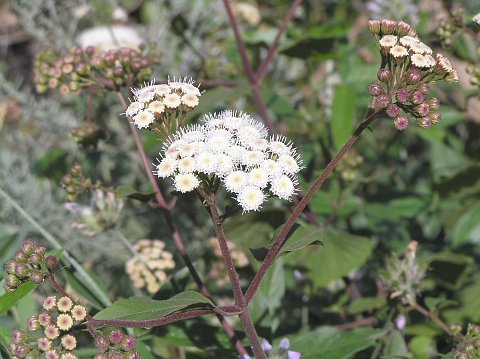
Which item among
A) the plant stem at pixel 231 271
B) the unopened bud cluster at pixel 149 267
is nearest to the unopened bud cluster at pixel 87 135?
the unopened bud cluster at pixel 149 267

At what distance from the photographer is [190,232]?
115 inches

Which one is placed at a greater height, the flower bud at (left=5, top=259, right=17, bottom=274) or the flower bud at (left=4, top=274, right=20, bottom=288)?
the flower bud at (left=5, top=259, right=17, bottom=274)

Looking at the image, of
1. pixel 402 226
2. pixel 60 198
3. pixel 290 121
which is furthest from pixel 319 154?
pixel 60 198

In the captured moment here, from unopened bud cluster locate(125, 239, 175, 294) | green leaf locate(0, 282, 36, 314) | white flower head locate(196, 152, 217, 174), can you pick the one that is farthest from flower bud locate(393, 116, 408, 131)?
unopened bud cluster locate(125, 239, 175, 294)

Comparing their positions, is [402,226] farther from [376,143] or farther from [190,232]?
[190,232]

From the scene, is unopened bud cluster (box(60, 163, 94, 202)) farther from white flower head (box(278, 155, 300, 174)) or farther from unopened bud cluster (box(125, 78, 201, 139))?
white flower head (box(278, 155, 300, 174))

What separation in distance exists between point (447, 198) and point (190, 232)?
1102 millimetres

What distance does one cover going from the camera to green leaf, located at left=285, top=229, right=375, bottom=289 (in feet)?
6.34

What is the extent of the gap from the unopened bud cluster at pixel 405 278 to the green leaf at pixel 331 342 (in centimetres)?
12

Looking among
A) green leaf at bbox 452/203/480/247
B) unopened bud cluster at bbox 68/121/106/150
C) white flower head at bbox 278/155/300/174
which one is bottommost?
green leaf at bbox 452/203/480/247

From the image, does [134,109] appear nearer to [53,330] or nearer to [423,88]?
[53,330]

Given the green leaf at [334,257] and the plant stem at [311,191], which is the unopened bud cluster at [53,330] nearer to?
the plant stem at [311,191]

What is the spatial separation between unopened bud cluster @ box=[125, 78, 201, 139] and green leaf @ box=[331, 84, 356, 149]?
81 centimetres

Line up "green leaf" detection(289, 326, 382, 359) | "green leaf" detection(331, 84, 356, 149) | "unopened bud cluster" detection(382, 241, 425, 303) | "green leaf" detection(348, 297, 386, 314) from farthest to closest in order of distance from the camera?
"green leaf" detection(331, 84, 356, 149), "green leaf" detection(348, 297, 386, 314), "unopened bud cluster" detection(382, 241, 425, 303), "green leaf" detection(289, 326, 382, 359)
